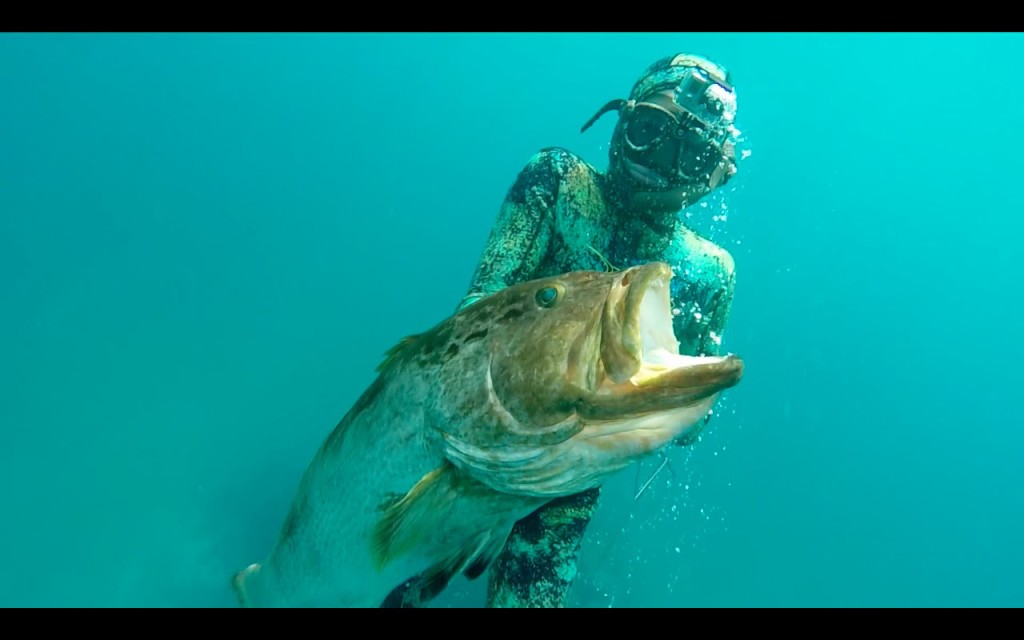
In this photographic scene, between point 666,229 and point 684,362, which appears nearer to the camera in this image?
point 684,362

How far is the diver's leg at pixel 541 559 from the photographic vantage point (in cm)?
233

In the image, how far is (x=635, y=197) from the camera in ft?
9.41

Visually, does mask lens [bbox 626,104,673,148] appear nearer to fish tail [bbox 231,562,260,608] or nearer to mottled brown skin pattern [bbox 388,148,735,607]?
mottled brown skin pattern [bbox 388,148,735,607]

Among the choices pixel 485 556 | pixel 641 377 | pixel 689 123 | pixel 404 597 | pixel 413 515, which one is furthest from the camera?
pixel 689 123

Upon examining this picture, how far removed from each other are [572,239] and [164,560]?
8215 mm

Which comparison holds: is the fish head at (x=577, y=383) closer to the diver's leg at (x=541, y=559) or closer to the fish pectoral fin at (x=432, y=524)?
the fish pectoral fin at (x=432, y=524)

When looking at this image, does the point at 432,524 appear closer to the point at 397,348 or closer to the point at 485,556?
the point at 485,556

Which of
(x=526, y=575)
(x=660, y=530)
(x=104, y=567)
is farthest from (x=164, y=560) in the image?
(x=660, y=530)

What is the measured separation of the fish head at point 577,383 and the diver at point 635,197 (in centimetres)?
105

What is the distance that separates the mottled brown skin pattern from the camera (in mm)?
2379

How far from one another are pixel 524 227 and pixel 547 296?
1383 millimetres

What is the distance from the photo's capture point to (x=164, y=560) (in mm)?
8289

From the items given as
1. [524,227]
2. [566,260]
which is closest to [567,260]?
[566,260]
